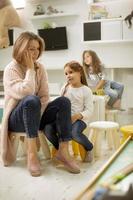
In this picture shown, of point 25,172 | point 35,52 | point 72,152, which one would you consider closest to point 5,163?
point 25,172

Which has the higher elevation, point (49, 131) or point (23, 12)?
point (23, 12)

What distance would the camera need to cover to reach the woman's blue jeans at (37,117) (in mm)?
1914

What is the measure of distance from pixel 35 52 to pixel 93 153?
0.85m

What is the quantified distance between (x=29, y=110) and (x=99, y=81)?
52.9 inches

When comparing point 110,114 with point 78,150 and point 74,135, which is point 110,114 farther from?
point 74,135

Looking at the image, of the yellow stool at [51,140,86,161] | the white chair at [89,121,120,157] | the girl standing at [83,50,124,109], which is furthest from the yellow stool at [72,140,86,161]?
the girl standing at [83,50,124,109]

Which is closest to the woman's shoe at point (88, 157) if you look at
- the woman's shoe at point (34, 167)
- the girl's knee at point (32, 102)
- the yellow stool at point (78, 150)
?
the yellow stool at point (78, 150)

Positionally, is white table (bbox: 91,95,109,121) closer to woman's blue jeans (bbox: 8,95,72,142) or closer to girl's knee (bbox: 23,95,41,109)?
woman's blue jeans (bbox: 8,95,72,142)

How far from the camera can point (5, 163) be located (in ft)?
6.89

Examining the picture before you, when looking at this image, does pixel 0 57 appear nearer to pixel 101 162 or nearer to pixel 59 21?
pixel 59 21

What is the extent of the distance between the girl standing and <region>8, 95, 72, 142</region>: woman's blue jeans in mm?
1064

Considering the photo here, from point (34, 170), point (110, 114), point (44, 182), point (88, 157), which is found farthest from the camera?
point (110, 114)

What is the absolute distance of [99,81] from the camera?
10.2 feet

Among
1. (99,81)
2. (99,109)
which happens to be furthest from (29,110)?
(99,81)
